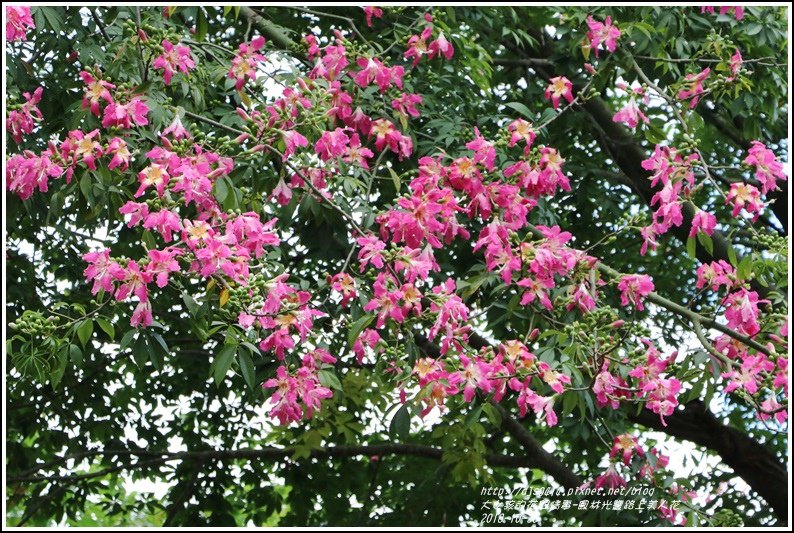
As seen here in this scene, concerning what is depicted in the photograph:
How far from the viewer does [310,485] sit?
4.85 meters

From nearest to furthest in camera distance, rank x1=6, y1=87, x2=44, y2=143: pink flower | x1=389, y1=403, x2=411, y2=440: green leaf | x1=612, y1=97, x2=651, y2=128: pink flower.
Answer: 1. x1=389, y1=403, x2=411, y2=440: green leaf
2. x1=6, y1=87, x2=44, y2=143: pink flower
3. x1=612, y1=97, x2=651, y2=128: pink flower

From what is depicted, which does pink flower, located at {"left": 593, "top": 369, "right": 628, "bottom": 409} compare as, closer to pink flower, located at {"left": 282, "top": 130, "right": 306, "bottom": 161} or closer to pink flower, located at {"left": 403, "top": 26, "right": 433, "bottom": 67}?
pink flower, located at {"left": 282, "top": 130, "right": 306, "bottom": 161}

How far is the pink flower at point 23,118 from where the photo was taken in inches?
125

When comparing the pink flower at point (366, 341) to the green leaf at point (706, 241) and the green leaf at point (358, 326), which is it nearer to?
the green leaf at point (358, 326)

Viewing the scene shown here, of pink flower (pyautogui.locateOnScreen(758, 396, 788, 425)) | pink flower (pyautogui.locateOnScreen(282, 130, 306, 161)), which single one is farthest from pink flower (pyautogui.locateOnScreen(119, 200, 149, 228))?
pink flower (pyautogui.locateOnScreen(758, 396, 788, 425))

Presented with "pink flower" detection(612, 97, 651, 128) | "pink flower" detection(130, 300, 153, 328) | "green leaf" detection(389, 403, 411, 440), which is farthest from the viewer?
"pink flower" detection(612, 97, 651, 128)

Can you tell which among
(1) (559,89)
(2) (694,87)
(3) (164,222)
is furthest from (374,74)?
(3) (164,222)

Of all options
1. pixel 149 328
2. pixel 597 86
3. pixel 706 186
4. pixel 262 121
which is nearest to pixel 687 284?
pixel 706 186

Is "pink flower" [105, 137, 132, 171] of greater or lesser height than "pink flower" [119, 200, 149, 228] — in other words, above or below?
above

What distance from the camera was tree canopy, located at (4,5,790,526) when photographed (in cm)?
294

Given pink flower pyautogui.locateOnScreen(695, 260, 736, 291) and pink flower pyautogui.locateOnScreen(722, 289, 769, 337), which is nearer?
pink flower pyautogui.locateOnScreen(722, 289, 769, 337)

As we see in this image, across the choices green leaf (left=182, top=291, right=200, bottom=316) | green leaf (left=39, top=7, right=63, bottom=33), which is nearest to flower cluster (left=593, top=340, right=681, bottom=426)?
green leaf (left=182, top=291, right=200, bottom=316)

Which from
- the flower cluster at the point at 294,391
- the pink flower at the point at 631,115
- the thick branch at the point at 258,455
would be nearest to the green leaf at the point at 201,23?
the flower cluster at the point at 294,391

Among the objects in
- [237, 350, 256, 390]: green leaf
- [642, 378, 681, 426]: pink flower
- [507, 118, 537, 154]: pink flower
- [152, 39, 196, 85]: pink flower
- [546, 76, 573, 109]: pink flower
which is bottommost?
[237, 350, 256, 390]: green leaf
